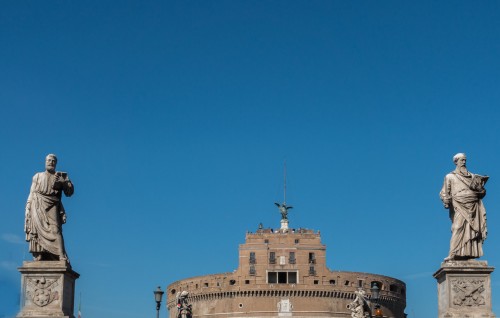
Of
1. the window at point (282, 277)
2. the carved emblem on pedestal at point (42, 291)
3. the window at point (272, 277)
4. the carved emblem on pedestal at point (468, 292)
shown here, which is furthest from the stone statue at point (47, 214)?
the window at point (282, 277)

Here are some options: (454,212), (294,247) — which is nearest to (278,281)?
(294,247)

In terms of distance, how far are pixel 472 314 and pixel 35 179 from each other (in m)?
9.41

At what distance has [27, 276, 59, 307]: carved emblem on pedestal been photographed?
60.4 ft

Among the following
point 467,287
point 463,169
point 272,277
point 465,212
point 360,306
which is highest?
point 272,277

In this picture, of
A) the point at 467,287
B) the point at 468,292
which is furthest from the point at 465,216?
the point at 468,292

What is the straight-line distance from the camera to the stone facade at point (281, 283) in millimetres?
135875

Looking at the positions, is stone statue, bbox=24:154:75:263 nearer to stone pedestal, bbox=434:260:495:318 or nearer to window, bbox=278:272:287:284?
stone pedestal, bbox=434:260:495:318

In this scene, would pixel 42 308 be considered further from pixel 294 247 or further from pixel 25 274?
pixel 294 247

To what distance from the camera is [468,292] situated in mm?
18406

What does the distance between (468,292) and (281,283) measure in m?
119

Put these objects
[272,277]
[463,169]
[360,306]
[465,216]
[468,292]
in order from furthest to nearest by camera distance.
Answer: [272,277] < [360,306] < [463,169] < [465,216] < [468,292]

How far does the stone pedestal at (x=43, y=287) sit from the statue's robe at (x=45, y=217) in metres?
0.31

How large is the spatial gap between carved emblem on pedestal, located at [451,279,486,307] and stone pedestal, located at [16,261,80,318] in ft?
26.1

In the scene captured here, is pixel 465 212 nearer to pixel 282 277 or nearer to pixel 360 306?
pixel 360 306
